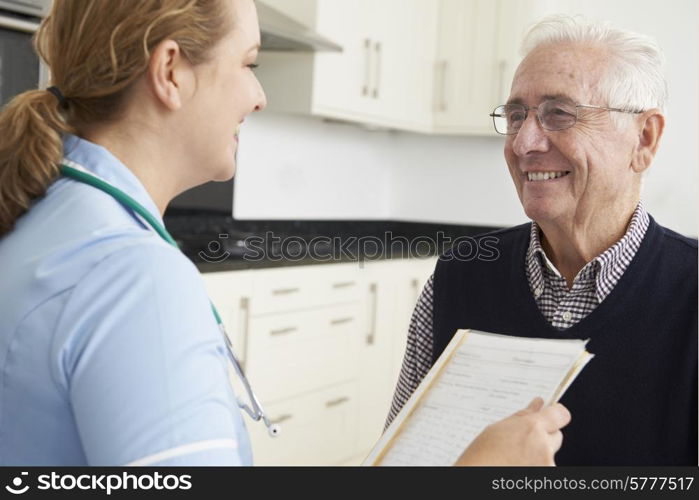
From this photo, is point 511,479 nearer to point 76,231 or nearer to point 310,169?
point 76,231

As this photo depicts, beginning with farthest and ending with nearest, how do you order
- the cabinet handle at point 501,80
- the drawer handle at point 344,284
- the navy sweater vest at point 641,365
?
1. the cabinet handle at point 501,80
2. the drawer handle at point 344,284
3. the navy sweater vest at point 641,365

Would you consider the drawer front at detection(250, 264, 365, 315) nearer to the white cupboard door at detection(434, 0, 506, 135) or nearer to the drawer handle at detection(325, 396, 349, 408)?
the drawer handle at detection(325, 396, 349, 408)

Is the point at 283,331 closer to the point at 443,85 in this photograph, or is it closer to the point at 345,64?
the point at 345,64

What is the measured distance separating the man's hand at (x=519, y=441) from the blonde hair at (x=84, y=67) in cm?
51

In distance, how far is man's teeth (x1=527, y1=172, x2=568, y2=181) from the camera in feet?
4.79

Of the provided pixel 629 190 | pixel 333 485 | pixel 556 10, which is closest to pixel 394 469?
pixel 333 485

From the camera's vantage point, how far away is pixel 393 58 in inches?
170

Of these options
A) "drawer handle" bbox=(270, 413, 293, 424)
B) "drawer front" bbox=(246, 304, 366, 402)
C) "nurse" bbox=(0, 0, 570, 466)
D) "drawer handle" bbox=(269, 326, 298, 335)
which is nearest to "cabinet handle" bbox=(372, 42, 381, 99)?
"drawer front" bbox=(246, 304, 366, 402)

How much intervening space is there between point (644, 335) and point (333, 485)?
0.64 m

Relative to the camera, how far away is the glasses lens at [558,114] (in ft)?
4.70

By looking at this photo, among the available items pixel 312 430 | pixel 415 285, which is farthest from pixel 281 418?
pixel 415 285

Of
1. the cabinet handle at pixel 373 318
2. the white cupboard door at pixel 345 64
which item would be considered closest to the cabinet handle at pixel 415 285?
the cabinet handle at pixel 373 318

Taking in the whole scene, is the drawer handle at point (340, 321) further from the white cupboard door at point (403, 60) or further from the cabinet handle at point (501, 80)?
the cabinet handle at point (501, 80)

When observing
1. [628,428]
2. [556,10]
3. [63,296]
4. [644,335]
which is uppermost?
[556,10]
